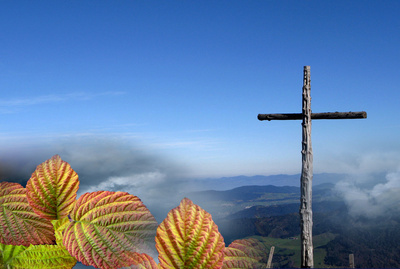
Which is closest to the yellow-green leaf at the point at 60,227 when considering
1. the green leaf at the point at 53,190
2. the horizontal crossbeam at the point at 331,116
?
the green leaf at the point at 53,190

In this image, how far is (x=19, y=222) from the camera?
61 centimetres

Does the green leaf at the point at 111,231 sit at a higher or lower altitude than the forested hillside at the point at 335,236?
higher

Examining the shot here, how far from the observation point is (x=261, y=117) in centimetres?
1040

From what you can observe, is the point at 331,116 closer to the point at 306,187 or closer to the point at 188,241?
the point at 306,187

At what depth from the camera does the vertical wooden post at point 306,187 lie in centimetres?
940

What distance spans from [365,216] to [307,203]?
198522 mm

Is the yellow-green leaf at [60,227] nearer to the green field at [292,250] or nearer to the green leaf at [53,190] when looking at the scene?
the green leaf at [53,190]

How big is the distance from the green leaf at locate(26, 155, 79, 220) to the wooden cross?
9.39 metres

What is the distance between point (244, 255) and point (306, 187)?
9570mm

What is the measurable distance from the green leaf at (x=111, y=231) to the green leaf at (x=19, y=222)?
2.5 inches

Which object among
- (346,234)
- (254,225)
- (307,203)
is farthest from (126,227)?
(346,234)

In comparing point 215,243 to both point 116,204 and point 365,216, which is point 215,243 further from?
point 365,216

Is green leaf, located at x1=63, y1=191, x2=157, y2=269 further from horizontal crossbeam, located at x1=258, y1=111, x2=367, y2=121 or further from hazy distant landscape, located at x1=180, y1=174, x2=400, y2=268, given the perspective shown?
hazy distant landscape, located at x1=180, y1=174, x2=400, y2=268

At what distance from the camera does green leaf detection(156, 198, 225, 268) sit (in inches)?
19.0
